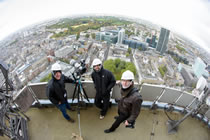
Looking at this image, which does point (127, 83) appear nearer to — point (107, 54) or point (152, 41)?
point (107, 54)

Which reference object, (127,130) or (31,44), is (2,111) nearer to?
(127,130)

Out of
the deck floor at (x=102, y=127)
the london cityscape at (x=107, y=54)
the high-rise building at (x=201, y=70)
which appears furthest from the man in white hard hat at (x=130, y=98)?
the high-rise building at (x=201, y=70)

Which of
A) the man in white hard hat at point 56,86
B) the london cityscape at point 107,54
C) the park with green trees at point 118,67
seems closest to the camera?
the man in white hard hat at point 56,86

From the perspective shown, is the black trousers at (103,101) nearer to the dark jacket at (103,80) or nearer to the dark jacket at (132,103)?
the dark jacket at (103,80)

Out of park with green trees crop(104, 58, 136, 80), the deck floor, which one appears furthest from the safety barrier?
park with green trees crop(104, 58, 136, 80)

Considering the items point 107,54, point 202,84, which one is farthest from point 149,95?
point 107,54

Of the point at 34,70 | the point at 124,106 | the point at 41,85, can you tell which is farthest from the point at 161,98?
the point at 34,70
